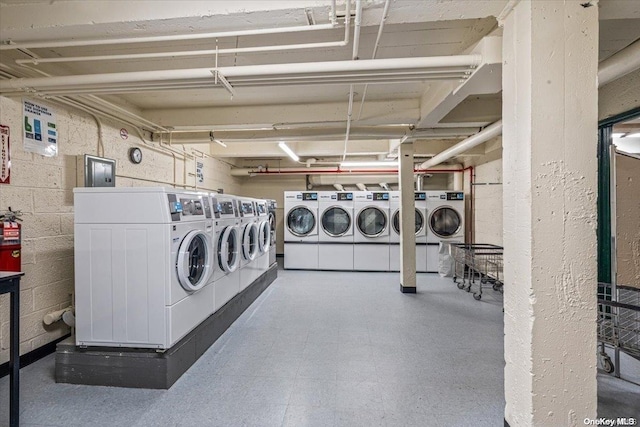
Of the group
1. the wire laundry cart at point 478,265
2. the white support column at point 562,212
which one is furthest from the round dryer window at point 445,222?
the white support column at point 562,212

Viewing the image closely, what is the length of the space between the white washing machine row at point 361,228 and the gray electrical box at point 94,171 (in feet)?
10.9

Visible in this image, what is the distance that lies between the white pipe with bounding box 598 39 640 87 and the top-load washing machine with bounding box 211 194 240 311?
10.4 feet

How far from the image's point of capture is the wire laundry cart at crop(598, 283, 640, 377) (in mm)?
1786

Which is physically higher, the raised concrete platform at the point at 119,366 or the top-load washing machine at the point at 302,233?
the top-load washing machine at the point at 302,233

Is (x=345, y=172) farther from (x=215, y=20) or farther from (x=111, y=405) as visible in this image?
(x=111, y=405)

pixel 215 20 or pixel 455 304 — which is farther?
pixel 455 304

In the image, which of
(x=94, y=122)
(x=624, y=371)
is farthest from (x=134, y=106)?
(x=624, y=371)

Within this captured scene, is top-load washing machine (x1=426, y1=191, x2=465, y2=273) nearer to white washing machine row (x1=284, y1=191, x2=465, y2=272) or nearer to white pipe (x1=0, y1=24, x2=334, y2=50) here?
white washing machine row (x1=284, y1=191, x2=465, y2=272)

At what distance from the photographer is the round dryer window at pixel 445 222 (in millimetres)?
5645

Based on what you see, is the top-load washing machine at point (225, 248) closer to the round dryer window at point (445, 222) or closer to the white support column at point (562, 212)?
the white support column at point (562, 212)

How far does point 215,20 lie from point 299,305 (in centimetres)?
320

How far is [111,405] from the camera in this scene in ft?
6.07

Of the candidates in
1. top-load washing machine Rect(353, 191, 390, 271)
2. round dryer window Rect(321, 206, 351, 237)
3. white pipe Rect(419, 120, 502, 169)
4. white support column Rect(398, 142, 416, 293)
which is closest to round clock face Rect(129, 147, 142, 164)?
round dryer window Rect(321, 206, 351, 237)

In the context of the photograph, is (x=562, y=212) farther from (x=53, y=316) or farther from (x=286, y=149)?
(x=286, y=149)
